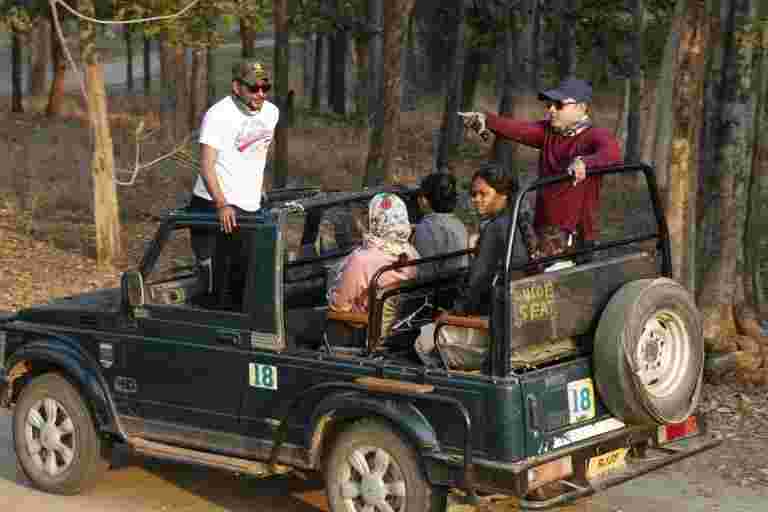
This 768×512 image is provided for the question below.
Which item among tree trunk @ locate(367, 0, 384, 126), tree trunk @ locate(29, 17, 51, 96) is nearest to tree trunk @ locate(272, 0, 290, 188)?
tree trunk @ locate(367, 0, 384, 126)

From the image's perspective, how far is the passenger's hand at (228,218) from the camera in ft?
24.1

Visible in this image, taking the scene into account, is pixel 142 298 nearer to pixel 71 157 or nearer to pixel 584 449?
pixel 584 449

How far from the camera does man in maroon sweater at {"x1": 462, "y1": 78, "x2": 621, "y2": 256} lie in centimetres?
731

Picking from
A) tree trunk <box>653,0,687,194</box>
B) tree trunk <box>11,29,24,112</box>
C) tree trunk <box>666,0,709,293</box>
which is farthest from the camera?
tree trunk <box>11,29,24,112</box>

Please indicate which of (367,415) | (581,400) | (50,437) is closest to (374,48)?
(50,437)

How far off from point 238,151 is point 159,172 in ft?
61.0

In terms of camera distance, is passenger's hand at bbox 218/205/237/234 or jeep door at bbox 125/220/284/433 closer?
jeep door at bbox 125/220/284/433

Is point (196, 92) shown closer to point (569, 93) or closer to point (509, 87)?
point (509, 87)

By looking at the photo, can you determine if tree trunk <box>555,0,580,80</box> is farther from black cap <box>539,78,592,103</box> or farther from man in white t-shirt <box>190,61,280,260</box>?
black cap <box>539,78,592,103</box>

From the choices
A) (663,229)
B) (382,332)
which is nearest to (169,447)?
(382,332)

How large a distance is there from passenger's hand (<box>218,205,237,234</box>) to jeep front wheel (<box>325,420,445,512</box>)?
1.26 meters

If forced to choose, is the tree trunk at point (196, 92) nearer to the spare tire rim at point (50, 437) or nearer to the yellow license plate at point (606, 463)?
the spare tire rim at point (50, 437)

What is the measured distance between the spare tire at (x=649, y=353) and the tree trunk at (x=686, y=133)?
3.41 m

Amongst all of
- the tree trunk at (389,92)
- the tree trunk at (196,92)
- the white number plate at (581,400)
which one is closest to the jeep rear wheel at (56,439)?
the white number plate at (581,400)
